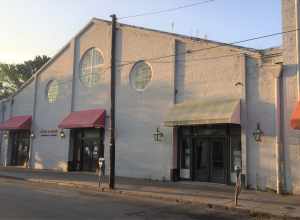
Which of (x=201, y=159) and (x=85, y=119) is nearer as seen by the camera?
(x=201, y=159)

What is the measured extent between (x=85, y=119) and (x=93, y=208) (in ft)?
41.7

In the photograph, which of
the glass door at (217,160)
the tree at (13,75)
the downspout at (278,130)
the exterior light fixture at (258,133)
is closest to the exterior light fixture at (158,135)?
the glass door at (217,160)

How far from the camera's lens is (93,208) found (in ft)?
39.2

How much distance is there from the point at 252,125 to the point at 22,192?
33.0 feet

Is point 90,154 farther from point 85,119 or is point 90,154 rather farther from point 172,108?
point 172,108

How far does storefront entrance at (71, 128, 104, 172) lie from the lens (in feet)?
82.0

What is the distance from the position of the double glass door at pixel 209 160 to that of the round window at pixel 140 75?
4.64 meters

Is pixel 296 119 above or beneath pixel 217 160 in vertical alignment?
above

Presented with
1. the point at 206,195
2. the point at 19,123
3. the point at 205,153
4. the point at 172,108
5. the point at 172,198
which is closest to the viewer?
the point at 172,198

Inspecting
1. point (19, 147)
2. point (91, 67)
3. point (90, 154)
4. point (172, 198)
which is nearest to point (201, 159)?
point (172, 198)

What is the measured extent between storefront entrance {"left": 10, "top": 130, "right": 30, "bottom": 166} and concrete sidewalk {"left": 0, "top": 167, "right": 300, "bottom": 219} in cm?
998

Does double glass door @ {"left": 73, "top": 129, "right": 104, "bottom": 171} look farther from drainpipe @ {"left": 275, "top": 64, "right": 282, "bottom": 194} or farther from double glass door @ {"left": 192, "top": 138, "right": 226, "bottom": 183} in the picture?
drainpipe @ {"left": 275, "top": 64, "right": 282, "bottom": 194}

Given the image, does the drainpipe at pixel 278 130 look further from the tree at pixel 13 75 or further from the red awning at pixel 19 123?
the tree at pixel 13 75

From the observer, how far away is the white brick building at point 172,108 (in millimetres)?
16359
